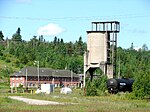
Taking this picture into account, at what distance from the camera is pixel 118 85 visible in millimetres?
58219

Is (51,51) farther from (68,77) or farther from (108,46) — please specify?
(108,46)

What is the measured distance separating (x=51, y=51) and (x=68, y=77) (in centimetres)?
1977

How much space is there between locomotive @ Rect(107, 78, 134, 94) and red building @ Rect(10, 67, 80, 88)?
46.2 m

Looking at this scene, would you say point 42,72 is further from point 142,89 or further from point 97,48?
point 142,89

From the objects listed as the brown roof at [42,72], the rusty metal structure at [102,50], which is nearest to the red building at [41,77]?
the brown roof at [42,72]

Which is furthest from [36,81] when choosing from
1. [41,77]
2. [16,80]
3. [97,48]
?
[97,48]

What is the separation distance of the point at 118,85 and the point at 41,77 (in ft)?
206

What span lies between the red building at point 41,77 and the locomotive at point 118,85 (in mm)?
46196

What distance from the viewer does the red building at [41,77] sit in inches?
4316

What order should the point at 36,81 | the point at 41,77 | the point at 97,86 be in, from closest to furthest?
the point at 97,86 → the point at 36,81 → the point at 41,77

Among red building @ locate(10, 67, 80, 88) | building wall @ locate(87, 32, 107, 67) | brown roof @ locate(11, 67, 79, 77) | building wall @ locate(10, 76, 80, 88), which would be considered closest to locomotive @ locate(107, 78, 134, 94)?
building wall @ locate(87, 32, 107, 67)

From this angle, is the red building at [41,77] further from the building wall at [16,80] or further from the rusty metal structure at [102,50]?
the rusty metal structure at [102,50]

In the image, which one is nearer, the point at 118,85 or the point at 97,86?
the point at 118,85

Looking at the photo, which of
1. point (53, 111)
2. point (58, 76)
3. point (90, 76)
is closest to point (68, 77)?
point (58, 76)
